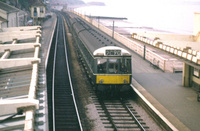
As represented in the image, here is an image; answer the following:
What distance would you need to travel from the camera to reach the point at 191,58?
605 inches

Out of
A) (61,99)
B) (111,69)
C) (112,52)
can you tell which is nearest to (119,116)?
(111,69)

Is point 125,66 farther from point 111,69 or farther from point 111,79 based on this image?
point 111,79

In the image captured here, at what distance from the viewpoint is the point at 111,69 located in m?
15.9

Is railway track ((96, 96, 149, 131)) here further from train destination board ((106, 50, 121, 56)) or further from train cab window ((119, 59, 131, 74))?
train destination board ((106, 50, 121, 56))

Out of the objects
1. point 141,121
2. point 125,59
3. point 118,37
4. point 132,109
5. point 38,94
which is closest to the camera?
point 38,94

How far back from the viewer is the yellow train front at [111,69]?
15852 mm

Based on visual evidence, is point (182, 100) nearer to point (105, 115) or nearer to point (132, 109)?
point (132, 109)

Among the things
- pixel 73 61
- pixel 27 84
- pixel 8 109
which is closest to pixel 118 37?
pixel 73 61

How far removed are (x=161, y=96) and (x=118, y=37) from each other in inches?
1033

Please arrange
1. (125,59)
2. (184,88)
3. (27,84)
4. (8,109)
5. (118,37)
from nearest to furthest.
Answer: (8,109) → (27,84) → (125,59) → (184,88) → (118,37)

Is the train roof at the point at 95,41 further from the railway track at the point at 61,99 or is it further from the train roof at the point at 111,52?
the railway track at the point at 61,99

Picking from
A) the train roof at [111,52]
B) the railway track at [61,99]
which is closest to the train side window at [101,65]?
the train roof at [111,52]

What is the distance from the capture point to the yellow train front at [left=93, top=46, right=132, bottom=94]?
15852 millimetres

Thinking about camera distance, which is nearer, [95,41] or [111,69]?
[111,69]
